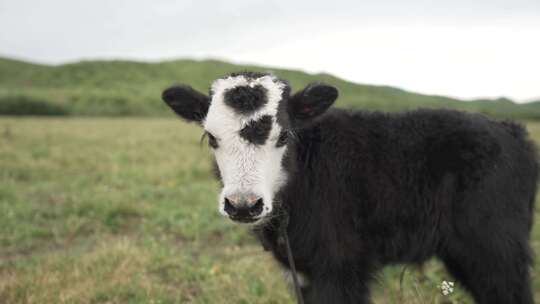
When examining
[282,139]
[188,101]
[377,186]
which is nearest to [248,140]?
[282,139]

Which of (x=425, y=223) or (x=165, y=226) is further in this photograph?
(x=165, y=226)

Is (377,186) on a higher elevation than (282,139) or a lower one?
lower

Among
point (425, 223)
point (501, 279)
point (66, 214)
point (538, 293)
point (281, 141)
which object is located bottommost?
point (66, 214)

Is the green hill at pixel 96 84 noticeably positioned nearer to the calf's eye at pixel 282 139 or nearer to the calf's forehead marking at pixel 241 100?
the calf's forehead marking at pixel 241 100

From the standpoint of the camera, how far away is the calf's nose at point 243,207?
283 centimetres

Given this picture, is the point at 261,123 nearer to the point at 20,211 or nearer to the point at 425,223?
the point at 425,223

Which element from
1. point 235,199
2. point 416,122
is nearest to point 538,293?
point 416,122

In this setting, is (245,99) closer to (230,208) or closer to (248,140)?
(248,140)

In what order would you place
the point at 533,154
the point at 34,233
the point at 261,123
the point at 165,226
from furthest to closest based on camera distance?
→ 1. the point at 165,226
2. the point at 34,233
3. the point at 533,154
4. the point at 261,123

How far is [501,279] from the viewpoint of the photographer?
360 cm

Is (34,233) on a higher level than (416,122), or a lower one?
lower

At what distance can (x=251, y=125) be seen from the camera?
317 cm

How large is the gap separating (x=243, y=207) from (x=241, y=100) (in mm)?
833

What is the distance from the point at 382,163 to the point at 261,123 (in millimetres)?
1014
